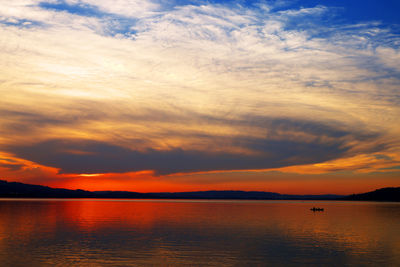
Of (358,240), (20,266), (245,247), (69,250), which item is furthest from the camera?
(358,240)

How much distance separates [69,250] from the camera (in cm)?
4641

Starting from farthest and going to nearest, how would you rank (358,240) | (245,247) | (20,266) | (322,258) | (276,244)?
(358,240), (276,244), (245,247), (322,258), (20,266)

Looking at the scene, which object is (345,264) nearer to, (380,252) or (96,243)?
(380,252)

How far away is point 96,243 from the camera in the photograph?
52.6 metres

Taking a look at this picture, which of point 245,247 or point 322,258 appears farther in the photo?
point 245,247

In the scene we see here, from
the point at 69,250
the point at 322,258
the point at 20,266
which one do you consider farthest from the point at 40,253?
the point at 322,258

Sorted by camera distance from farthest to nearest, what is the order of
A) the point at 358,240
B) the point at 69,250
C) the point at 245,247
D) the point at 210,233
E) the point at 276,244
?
the point at 210,233 < the point at 358,240 < the point at 276,244 < the point at 245,247 < the point at 69,250

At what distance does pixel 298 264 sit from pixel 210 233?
90.0ft

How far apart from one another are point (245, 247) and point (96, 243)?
20.4 metres

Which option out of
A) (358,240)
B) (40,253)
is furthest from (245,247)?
(40,253)

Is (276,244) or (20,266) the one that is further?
(276,244)

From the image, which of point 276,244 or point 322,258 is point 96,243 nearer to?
point 276,244

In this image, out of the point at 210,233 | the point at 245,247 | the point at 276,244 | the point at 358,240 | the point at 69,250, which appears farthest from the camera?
the point at 210,233

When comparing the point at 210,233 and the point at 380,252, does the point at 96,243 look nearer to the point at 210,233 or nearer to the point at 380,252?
the point at 210,233
